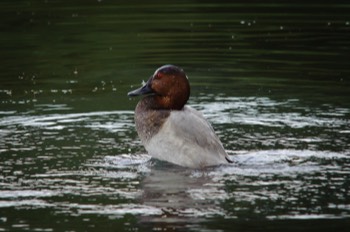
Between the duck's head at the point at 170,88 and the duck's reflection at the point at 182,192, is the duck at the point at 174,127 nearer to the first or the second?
the duck's head at the point at 170,88

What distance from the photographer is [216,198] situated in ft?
27.6

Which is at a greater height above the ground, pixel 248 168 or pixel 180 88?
pixel 180 88

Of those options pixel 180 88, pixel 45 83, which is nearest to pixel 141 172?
pixel 180 88

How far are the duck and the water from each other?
140 mm

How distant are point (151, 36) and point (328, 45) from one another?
2.93m

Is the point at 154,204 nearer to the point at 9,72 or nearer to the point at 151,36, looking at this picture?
the point at 9,72

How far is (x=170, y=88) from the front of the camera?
10102 millimetres

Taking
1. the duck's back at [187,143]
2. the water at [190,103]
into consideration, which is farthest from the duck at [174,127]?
the water at [190,103]

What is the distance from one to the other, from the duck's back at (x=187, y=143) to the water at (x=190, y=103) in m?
0.12

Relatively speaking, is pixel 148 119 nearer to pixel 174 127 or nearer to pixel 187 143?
pixel 174 127

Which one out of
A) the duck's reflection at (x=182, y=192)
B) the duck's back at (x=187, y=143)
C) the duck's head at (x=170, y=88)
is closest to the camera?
the duck's reflection at (x=182, y=192)

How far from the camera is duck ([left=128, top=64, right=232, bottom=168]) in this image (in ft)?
31.5

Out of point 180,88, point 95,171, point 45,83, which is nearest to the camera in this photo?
point 95,171

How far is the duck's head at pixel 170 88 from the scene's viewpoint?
10086mm
